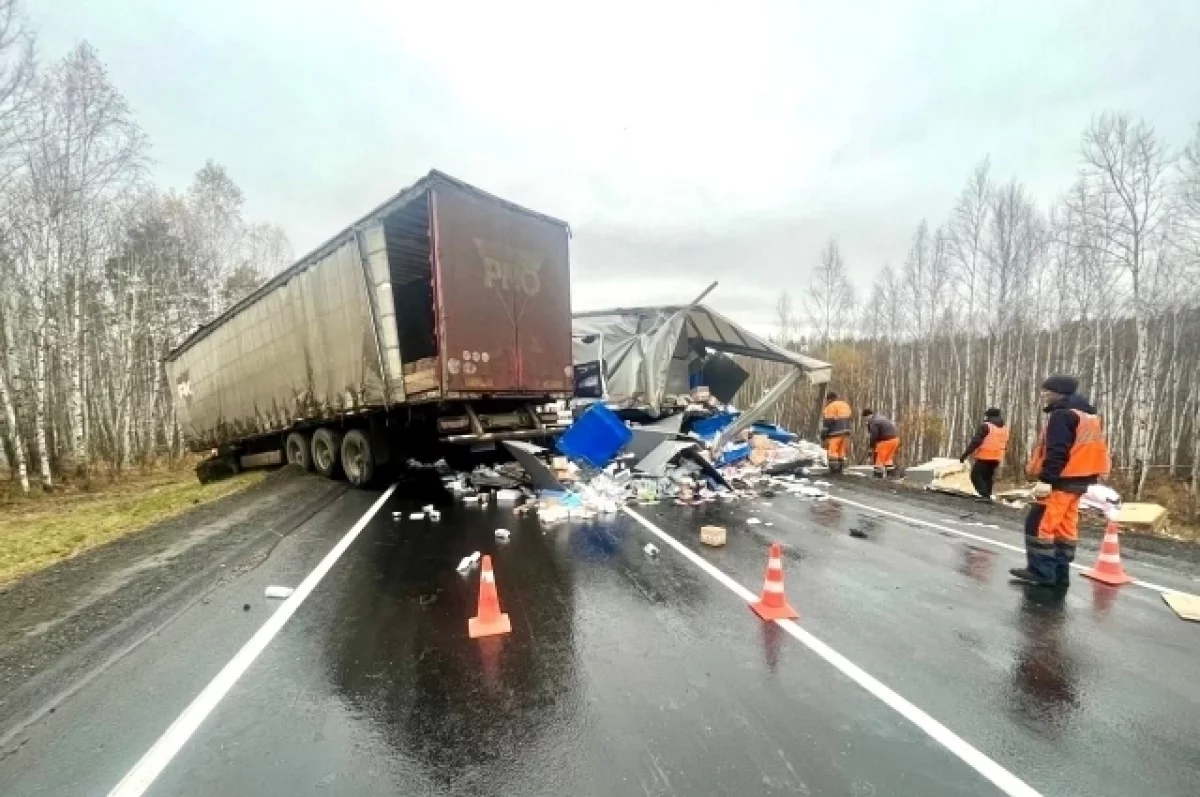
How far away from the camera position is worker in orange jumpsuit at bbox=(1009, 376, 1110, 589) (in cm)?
432

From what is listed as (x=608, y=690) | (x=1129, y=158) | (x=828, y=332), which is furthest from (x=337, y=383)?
(x=828, y=332)

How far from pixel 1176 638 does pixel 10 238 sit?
20.0 meters

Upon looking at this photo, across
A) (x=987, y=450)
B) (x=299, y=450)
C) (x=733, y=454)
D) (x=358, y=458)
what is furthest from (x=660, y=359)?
(x=299, y=450)

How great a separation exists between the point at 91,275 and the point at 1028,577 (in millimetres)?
24767

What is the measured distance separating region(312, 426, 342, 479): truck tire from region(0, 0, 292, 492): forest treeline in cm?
764

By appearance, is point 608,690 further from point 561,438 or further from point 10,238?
point 10,238

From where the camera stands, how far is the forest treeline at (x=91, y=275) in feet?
39.8

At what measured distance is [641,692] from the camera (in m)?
2.70

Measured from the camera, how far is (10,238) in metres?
12.2

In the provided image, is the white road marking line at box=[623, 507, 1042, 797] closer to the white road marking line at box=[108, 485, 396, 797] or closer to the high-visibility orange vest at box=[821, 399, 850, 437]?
the white road marking line at box=[108, 485, 396, 797]

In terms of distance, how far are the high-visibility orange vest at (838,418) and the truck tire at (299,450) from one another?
11147 millimetres

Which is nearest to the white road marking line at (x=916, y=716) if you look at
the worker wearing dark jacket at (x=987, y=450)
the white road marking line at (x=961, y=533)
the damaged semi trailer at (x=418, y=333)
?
the white road marking line at (x=961, y=533)

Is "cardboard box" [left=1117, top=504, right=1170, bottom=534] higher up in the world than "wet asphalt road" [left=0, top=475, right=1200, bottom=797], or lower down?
lower down

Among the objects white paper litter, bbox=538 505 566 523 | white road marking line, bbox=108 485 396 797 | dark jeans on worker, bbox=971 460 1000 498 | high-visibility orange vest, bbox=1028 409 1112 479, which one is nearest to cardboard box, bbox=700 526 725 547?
white paper litter, bbox=538 505 566 523
